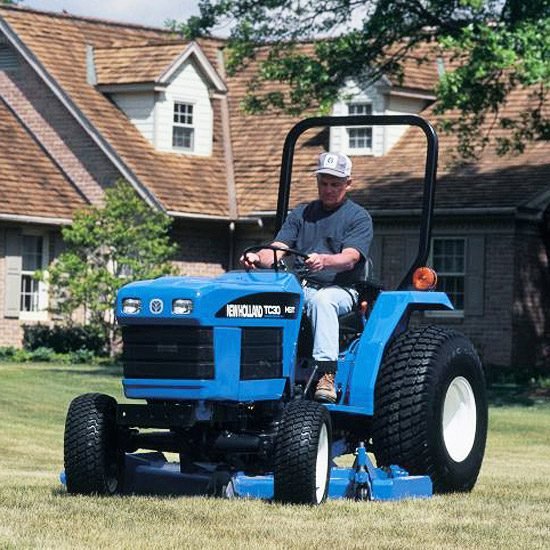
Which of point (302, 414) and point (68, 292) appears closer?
point (302, 414)

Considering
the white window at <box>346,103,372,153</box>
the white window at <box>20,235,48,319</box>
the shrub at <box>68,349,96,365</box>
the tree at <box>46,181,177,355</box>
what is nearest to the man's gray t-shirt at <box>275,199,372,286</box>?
the tree at <box>46,181,177,355</box>

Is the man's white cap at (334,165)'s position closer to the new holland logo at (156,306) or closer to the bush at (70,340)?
the new holland logo at (156,306)

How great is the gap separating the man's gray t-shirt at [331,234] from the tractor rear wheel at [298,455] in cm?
119

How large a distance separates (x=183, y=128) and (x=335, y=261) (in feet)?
85.4

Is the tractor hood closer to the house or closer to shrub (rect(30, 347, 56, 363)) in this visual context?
the house

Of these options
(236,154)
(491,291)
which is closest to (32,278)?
(236,154)

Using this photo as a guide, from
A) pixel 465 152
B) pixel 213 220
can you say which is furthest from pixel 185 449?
pixel 213 220

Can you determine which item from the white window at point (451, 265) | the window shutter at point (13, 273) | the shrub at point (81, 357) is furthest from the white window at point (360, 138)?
the shrub at point (81, 357)

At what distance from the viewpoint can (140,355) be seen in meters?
10.6

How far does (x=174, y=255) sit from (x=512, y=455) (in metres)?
17.8

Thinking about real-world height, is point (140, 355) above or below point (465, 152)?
below

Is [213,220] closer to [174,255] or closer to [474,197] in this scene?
[174,255]

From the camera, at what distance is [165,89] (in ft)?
119

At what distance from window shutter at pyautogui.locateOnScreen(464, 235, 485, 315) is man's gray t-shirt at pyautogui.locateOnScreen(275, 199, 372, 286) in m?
20.7
